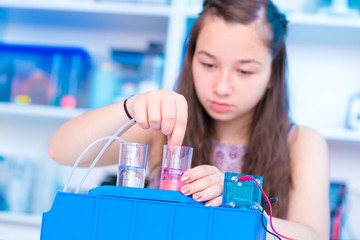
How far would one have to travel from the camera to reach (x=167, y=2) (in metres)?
1.58

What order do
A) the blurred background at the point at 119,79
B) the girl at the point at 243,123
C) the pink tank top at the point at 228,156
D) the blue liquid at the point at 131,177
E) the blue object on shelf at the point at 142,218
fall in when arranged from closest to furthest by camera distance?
the blue object on shelf at the point at 142,218
the blue liquid at the point at 131,177
the girl at the point at 243,123
the pink tank top at the point at 228,156
the blurred background at the point at 119,79

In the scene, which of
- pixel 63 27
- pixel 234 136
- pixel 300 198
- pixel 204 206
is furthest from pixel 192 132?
pixel 63 27

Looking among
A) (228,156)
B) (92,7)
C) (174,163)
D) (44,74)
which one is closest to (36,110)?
(44,74)

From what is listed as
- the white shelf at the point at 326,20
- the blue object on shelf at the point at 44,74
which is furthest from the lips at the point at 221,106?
the blue object on shelf at the point at 44,74

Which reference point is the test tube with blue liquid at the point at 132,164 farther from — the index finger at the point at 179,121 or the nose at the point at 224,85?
the nose at the point at 224,85

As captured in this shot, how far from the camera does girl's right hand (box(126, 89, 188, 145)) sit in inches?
24.8

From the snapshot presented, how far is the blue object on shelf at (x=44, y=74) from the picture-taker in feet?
5.33

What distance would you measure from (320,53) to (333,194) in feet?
1.85

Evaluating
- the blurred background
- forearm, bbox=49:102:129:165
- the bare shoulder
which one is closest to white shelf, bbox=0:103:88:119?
the blurred background

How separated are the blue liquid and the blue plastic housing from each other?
13 cm

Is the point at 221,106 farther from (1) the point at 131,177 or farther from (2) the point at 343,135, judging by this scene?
(2) the point at 343,135

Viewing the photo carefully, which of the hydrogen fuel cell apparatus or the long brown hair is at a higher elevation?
the long brown hair

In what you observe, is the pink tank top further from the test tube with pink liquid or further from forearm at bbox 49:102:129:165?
the test tube with pink liquid

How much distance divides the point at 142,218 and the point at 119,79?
Answer: 46.8 inches
